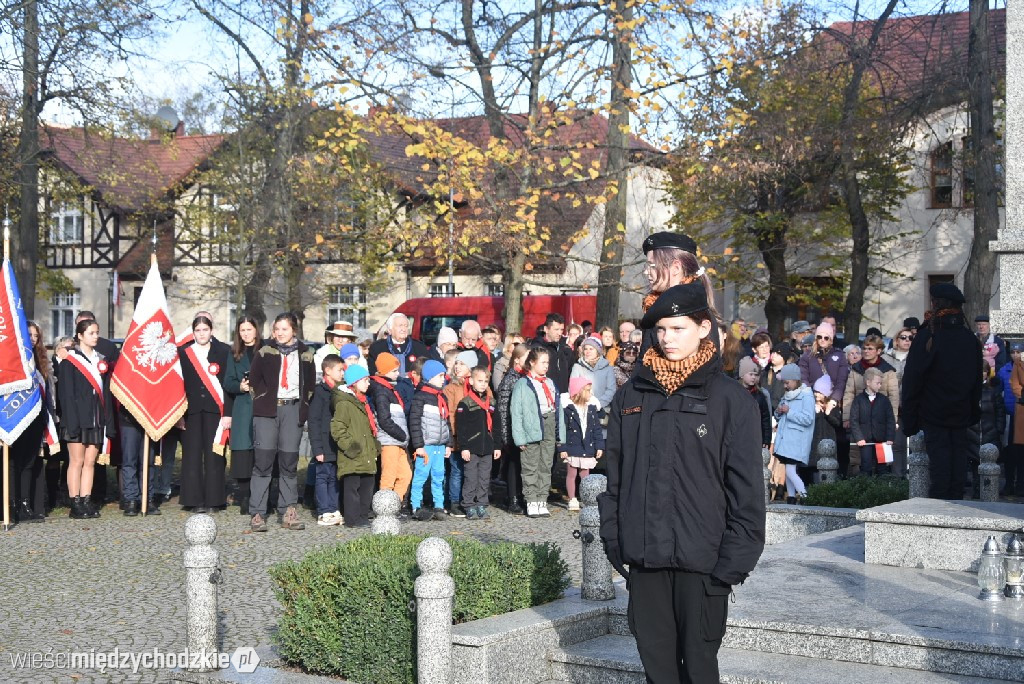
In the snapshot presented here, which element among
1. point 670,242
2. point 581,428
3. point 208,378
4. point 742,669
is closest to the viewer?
point 670,242

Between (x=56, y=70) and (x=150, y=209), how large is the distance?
90.9 ft

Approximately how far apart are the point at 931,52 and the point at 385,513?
16.7m

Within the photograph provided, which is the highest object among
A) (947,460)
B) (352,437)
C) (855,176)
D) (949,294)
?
(855,176)

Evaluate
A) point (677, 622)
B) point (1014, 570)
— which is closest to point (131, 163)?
point (1014, 570)

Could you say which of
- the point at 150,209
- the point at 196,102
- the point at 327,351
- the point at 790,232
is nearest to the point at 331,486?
the point at 327,351

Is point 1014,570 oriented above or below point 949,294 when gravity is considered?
below

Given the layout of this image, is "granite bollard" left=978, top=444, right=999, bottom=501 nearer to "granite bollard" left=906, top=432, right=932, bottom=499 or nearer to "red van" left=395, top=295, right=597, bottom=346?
"granite bollard" left=906, top=432, right=932, bottom=499

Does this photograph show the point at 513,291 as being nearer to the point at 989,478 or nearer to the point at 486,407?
the point at 486,407

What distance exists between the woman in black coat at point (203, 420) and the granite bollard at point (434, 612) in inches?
331

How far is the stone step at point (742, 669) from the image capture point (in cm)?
672

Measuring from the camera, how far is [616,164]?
23750 mm

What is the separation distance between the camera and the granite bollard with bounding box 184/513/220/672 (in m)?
7.50

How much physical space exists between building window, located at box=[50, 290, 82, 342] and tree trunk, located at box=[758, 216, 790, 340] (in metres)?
30.0

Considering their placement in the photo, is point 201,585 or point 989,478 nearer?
point 201,585
